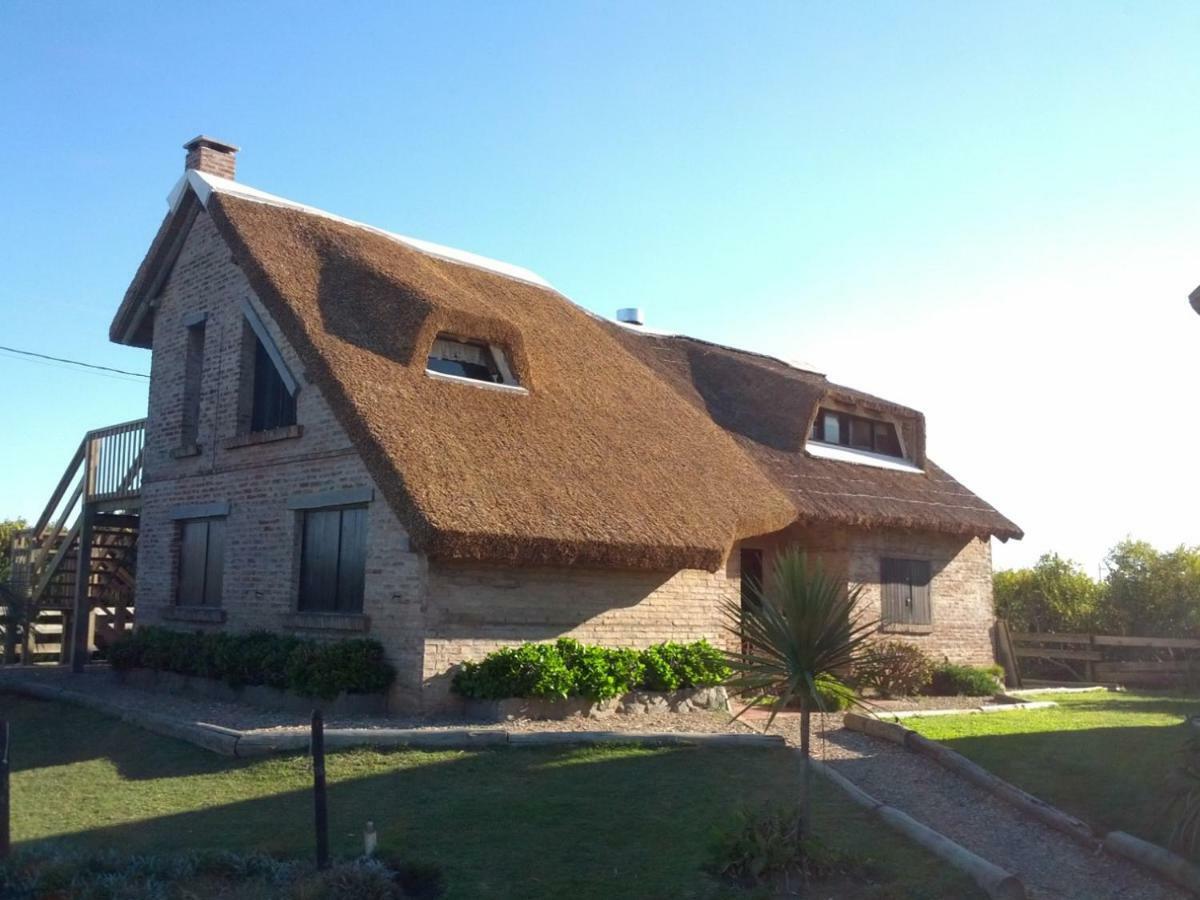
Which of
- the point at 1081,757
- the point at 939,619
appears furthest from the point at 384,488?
the point at 939,619

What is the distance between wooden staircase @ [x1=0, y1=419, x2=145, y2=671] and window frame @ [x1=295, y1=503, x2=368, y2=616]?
610cm

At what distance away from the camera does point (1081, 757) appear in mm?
12016

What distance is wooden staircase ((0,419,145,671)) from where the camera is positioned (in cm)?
2098

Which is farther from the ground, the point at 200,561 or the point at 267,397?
the point at 267,397

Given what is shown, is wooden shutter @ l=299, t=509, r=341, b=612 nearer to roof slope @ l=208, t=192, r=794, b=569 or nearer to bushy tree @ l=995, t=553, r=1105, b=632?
roof slope @ l=208, t=192, r=794, b=569

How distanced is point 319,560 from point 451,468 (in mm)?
3273

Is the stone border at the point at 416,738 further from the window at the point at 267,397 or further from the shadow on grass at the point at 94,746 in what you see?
the window at the point at 267,397

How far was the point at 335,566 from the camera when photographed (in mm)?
15234

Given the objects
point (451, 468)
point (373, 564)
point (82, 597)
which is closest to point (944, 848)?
point (451, 468)

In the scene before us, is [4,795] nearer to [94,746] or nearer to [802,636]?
[94,746]

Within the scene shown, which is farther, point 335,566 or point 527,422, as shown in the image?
point 527,422

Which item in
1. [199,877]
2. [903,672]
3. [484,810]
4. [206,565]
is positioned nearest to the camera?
[199,877]

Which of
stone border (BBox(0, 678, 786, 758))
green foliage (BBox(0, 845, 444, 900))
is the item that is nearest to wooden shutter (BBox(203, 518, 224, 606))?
stone border (BBox(0, 678, 786, 758))

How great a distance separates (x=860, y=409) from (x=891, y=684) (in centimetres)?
692
